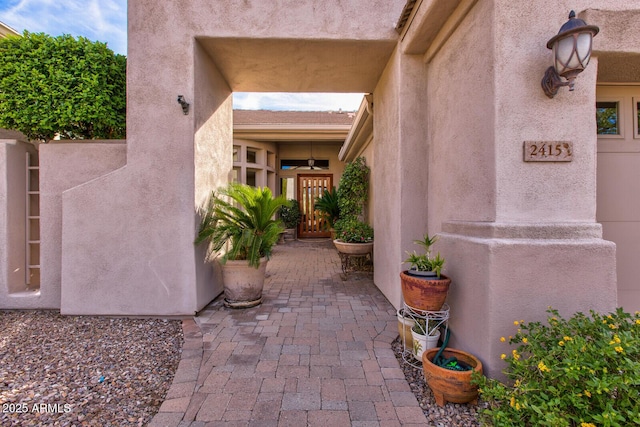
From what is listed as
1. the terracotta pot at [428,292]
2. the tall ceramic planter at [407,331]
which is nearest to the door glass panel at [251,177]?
the tall ceramic planter at [407,331]

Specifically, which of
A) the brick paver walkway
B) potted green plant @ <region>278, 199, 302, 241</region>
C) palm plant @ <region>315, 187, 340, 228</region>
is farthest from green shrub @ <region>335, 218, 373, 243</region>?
potted green plant @ <region>278, 199, 302, 241</region>

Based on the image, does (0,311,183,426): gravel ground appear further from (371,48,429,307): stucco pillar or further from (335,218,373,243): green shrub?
(335,218,373,243): green shrub

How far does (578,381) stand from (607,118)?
2656 mm

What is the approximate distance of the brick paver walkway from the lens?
6.46ft

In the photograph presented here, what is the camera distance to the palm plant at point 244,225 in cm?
385

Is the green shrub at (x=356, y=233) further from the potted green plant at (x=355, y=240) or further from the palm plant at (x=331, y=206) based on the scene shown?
the palm plant at (x=331, y=206)

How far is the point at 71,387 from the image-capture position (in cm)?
228

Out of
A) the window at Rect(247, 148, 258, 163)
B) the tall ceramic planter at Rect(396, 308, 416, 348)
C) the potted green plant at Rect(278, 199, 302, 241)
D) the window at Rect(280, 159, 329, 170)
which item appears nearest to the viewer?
the tall ceramic planter at Rect(396, 308, 416, 348)

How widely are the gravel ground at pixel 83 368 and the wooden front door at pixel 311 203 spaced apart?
8258mm

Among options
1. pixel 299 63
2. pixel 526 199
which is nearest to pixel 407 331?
pixel 526 199

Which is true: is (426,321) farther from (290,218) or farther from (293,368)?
(290,218)

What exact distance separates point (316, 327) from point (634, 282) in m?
3.09

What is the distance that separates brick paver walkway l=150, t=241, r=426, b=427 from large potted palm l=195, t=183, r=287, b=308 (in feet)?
0.87

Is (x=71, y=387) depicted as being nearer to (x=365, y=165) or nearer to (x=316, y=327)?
(x=316, y=327)
